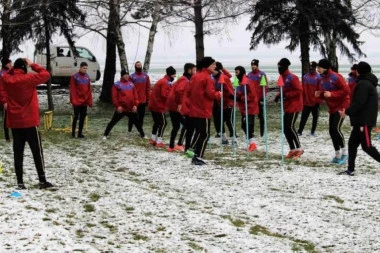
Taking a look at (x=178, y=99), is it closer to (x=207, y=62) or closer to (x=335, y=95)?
(x=207, y=62)

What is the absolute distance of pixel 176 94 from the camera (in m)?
12.9

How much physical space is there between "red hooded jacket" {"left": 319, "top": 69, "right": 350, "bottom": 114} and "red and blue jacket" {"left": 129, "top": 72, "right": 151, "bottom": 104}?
20.3ft

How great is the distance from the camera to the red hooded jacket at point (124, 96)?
50.3ft

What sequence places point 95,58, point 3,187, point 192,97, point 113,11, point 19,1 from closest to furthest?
point 3,187, point 192,97, point 19,1, point 113,11, point 95,58

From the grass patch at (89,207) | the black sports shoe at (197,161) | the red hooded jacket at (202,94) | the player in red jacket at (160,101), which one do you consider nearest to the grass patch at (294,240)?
the grass patch at (89,207)

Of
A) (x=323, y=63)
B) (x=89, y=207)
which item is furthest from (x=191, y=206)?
(x=323, y=63)

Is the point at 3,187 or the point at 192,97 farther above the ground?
the point at 192,97

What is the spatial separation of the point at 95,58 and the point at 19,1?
1248 centimetres

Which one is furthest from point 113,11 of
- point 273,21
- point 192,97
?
point 192,97

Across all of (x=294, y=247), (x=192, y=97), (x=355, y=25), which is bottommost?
(x=294, y=247)

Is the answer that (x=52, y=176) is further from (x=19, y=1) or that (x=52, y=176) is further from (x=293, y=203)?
(x=19, y=1)

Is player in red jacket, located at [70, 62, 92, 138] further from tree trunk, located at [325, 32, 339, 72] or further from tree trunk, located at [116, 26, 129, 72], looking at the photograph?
tree trunk, located at [325, 32, 339, 72]

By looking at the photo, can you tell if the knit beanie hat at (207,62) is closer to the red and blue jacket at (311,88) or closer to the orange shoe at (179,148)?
the orange shoe at (179,148)

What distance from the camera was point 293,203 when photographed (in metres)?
8.08
